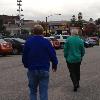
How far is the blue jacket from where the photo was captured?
24.5 feet

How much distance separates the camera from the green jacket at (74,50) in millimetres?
11430

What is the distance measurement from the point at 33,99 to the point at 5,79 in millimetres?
6763

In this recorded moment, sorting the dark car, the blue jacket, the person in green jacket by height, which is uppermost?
the blue jacket

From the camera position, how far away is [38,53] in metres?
7.50

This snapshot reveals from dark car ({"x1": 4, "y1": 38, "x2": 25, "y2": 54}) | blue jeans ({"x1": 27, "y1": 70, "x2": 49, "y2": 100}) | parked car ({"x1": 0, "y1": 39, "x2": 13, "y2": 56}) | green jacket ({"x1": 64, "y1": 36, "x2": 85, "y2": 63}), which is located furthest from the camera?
dark car ({"x1": 4, "y1": 38, "x2": 25, "y2": 54})

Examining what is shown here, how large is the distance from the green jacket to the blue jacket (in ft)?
12.7

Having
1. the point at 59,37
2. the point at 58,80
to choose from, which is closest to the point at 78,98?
the point at 58,80

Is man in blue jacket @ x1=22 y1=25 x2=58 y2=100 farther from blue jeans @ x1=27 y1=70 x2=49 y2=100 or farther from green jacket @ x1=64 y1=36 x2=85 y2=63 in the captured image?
green jacket @ x1=64 y1=36 x2=85 y2=63

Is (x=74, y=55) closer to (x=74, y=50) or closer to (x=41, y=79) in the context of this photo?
(x=74, y=50)

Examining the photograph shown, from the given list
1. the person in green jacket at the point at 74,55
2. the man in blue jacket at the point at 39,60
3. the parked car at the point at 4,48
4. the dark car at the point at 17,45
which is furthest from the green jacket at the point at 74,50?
the dark car at the point at 17,45

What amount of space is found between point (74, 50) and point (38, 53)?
4076mm

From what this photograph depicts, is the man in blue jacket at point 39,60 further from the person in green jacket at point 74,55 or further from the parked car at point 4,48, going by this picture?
the parked car at point 4,48

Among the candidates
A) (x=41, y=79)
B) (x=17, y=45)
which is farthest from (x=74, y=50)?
(x=17, y=45)

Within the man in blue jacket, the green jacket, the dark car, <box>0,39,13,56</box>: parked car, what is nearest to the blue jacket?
the man in blue jacket
